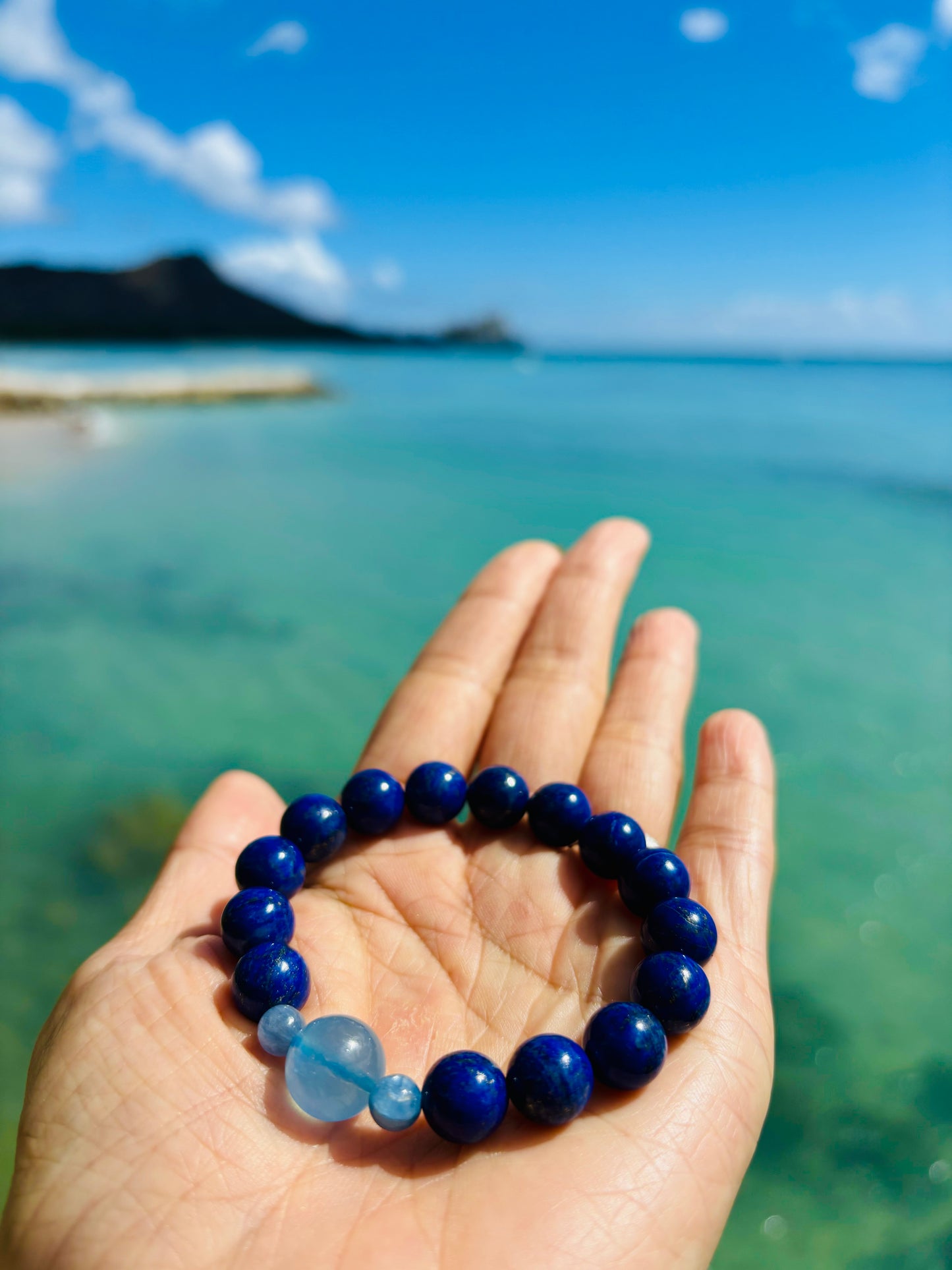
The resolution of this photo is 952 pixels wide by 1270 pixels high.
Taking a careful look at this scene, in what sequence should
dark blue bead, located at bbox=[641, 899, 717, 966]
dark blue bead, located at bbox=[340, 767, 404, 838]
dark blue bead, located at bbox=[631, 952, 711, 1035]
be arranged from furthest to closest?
dark blue bead, located at bbox=[340, 767, 404, 838] < dark blue bead, located at bbox=[641, 899, 717, 966] < dark blue bead, located at bbox=[631, 952, 711, 1035]

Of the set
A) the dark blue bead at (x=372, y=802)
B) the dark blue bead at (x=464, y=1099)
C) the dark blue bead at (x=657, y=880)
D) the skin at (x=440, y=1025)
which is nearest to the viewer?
the skin at (x=440, y=1025)

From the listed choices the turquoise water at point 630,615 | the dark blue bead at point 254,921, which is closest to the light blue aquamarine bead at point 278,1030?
the dark blue bead at point 254,921

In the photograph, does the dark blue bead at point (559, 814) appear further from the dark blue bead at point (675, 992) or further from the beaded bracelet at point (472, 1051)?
the dark blue bead at point (675, 992)

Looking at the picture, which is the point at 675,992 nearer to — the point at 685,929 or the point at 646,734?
the point at 685,929

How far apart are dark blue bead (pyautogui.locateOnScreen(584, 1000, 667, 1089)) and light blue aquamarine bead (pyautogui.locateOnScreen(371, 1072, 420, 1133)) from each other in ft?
1.48

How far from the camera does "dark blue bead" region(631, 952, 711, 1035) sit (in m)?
2.11

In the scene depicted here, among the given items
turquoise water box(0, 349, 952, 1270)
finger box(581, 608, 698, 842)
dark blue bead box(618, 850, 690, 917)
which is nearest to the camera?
dark blue bead box(618, 850, 690, 917)

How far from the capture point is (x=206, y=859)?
8.82 ft

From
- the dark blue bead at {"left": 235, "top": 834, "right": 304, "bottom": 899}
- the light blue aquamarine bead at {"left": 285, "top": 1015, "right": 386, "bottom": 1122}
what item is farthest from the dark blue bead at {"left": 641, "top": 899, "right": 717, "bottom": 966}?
the dark blue bead at {"left": 235, "top": 834, "right": 304, "bottom": 899}

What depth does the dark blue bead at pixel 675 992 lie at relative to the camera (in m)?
2.11

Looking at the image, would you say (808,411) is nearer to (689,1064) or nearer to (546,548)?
(546,548)

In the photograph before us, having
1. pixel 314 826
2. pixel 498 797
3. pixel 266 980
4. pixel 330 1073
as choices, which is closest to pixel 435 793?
pixel 498 797

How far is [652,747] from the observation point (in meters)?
3.09

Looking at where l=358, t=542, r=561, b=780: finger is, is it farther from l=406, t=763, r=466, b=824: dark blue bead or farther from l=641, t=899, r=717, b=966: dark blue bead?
l=641, t=899, r=717, b=966: dark blue bead
